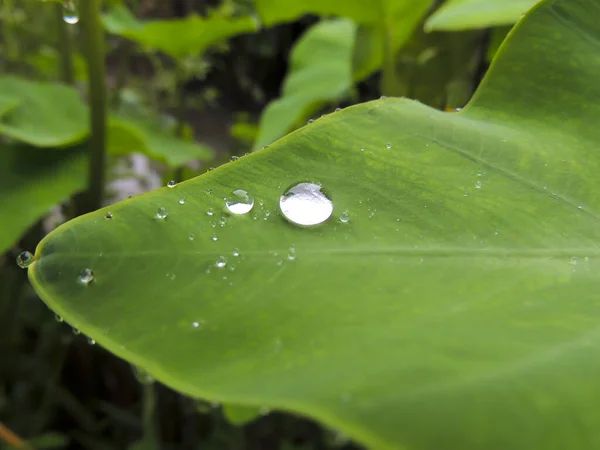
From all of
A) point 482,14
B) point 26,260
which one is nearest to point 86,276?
point 26,260

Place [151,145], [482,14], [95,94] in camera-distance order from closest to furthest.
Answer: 1. [482,14]
2. [95,94]
3. [151,145]

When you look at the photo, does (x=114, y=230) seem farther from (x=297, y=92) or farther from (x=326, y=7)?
(x=297, y=92)

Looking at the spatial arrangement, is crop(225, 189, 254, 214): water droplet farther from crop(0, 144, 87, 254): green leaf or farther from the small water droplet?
crop(0, 144, 87, 254): green leaf

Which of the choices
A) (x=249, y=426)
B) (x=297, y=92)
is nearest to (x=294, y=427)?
(x=249, y=426)

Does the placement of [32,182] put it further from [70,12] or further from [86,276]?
[86,276]

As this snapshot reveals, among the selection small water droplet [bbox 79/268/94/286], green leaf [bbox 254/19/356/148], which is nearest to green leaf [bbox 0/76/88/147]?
green leaf [bbox 254/19/356/148]
